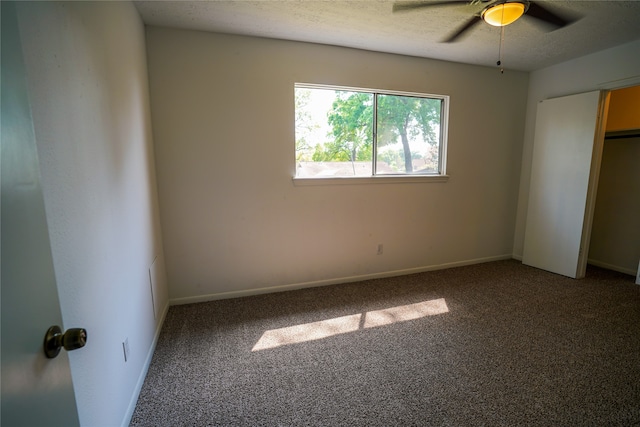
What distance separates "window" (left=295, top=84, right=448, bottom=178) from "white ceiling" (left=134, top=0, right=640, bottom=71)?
19.3 inches

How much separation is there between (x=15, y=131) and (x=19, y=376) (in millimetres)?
483

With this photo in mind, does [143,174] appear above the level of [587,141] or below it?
below

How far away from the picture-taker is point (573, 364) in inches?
74.5

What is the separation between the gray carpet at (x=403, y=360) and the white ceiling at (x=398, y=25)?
99.2 inches

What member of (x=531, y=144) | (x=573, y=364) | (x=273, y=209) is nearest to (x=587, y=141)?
(x=531, y=144)

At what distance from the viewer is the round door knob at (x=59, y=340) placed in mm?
626

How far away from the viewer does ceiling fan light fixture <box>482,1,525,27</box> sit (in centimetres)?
174

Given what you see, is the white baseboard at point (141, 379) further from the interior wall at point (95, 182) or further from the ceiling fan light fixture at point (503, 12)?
the ceiling fan light fixture at point (503, 12)

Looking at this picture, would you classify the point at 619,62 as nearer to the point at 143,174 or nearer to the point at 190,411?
the point at 143,174

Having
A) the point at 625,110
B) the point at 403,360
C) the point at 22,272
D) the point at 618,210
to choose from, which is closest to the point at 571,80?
the point at 625,110

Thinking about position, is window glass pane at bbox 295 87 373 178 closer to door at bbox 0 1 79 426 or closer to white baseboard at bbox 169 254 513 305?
white baseboard at bbox 169 254 513 305

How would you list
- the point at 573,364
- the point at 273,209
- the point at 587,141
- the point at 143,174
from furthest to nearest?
the point at 587,141 → the point at 273,209 → the point at 143,174 → the point at 573,364

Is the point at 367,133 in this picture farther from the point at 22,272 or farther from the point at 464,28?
the point at 22,272

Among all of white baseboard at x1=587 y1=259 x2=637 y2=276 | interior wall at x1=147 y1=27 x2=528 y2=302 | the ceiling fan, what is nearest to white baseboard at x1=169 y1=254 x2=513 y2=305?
interior wall at x1=147 y1=27 x2=528 y2=302
